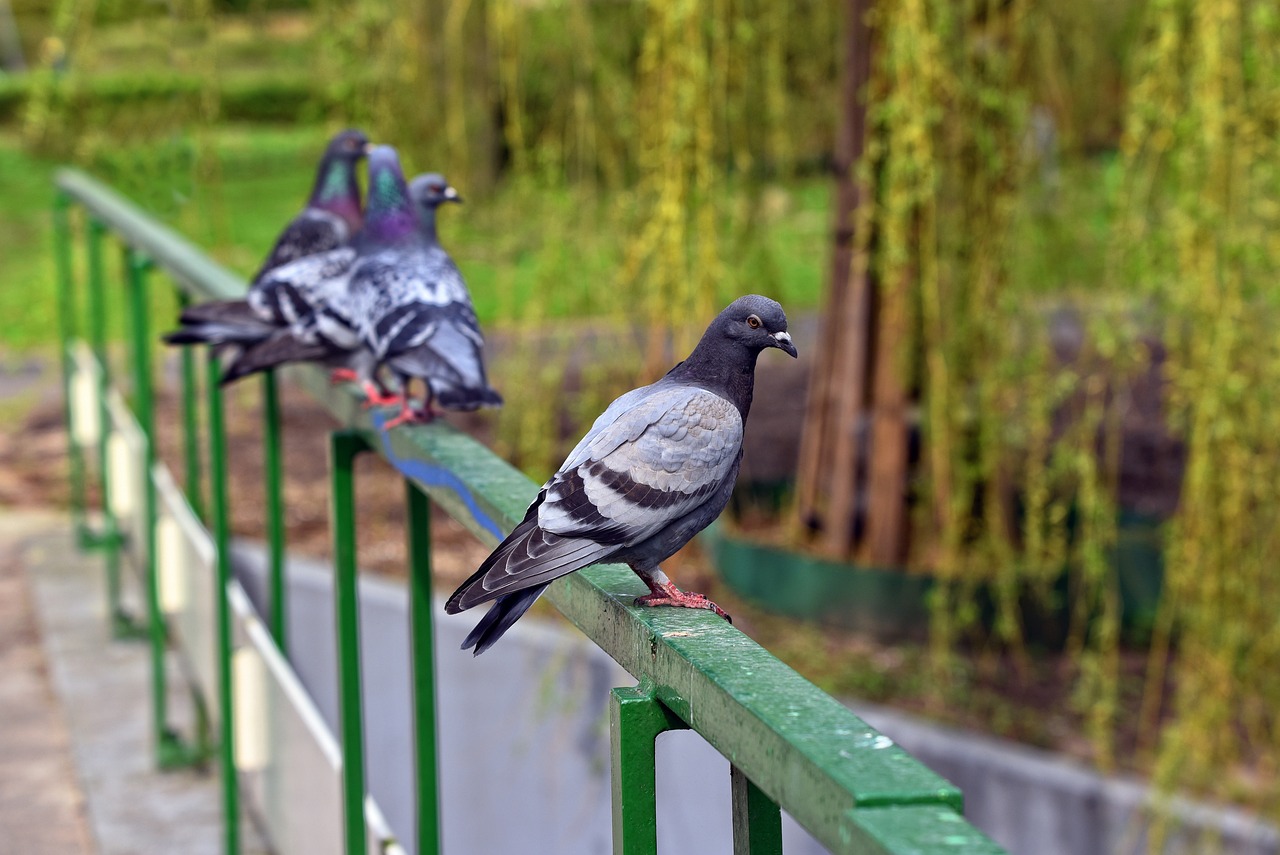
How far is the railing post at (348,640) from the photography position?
79.2 inches

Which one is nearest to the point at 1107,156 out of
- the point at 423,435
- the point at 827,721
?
the point at 423,435

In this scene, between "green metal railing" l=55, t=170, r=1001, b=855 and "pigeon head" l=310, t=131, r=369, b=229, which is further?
"pigeon head" l=310, t=131, r=369, b=229

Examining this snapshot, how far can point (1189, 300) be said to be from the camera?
254 cm

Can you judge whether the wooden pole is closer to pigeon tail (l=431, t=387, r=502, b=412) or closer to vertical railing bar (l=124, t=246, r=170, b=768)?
vertical railing bar (l=124, t=246, r=170, b=768)

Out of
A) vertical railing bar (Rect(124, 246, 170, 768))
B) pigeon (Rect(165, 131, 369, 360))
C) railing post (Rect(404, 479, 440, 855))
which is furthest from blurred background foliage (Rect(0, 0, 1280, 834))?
railing post (Rect(404, 479, 440, 855))

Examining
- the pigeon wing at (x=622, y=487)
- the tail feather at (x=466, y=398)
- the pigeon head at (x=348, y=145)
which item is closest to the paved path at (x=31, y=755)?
the pigeon head at (x=348, y=145)

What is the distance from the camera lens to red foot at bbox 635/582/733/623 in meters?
1.32

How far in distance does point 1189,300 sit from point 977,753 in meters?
1.47

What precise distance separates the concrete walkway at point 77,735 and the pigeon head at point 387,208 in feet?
4.51

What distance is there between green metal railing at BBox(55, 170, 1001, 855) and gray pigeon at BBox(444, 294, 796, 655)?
47mm

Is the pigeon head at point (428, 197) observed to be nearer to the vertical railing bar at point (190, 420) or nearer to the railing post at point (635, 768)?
the vertical railing bar at point (190, 420)

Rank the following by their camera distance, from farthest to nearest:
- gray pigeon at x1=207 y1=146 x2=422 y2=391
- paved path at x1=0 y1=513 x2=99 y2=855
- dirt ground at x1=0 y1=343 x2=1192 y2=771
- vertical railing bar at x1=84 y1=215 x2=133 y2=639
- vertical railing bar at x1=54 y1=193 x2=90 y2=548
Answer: vertical railing bar at x1=54 y1=193 x2=90 y2=548 < vertical railing bar at x1=84 y1=215 x2=133 y2=639 < dirt ground at x1=0 y1=343 x2=1192 y2=771 < paved path at x1=0 y1=513 x2=99 y2=855 < gray pigeon at x1=207 y1=146 x2=422 y2=391

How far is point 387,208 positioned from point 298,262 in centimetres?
21

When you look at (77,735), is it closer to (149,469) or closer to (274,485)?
(149,469)
